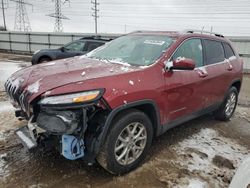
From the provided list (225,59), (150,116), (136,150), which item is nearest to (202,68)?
(225,59)

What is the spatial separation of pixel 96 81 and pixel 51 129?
667 millimetres

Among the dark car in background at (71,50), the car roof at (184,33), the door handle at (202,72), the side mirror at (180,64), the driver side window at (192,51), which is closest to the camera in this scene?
the side mirror at (180,64)

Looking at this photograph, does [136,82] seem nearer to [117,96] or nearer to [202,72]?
[117,96]

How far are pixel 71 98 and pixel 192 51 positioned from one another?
236 centimetres

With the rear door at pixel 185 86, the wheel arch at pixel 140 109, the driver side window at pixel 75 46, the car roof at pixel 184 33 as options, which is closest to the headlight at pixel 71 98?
the wheel arch at pixel 140 109

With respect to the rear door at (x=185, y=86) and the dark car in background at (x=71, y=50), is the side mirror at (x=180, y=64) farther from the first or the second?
the dark car in background at (x=71, y=50)

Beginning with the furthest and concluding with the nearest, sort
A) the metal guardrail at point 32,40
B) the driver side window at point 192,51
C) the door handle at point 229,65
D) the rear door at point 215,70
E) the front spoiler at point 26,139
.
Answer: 1. the metal guardrail at point 32,40
2. the door handle at point 229,65
3. the rear door at point 215,70
4. the driver side window at point 192,51
5. the front spoiler at point 26,139

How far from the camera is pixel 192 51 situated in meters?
4.09

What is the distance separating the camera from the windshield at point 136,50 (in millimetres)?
3535

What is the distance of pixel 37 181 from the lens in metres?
2.95

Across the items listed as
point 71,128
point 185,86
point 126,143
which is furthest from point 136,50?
point 71,128

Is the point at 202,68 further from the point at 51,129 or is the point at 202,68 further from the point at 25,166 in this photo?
the point at 25,166

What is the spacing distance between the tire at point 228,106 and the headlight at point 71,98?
3.48 metres

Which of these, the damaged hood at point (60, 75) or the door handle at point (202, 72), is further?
the door handle at point (202, 72)
